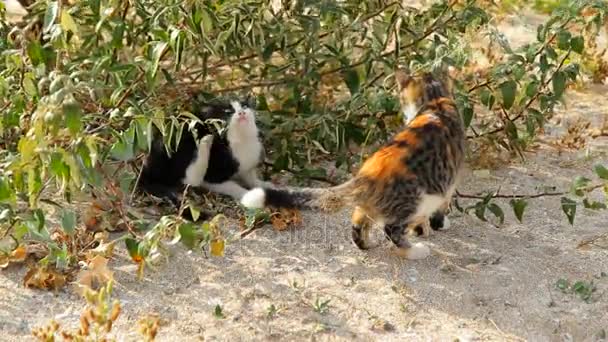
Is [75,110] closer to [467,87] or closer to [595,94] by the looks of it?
[467,87]

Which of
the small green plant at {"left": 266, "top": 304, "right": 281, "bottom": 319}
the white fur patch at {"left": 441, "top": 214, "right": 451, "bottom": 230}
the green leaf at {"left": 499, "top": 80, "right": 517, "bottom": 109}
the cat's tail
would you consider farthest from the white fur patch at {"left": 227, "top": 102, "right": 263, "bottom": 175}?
the green leaf at {"left": 499, "top": 80, "right": 517, "bottom": 109}

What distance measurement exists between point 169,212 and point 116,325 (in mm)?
1006

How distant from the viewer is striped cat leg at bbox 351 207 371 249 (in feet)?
14.3

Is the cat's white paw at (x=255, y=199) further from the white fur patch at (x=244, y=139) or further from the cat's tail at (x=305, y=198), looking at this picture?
the white fur patch at (x=244, y=139)

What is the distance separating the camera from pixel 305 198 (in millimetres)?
4230

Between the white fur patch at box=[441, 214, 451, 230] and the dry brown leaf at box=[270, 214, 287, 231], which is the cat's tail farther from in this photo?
the white fur patch at box=[441, 214, 451, 230]

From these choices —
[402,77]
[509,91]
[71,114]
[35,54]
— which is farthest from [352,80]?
[71,114]

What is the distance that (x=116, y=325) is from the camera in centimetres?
382

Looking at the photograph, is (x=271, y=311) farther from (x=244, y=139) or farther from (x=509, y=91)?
(x=509, y=91)

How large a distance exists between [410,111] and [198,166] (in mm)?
1043

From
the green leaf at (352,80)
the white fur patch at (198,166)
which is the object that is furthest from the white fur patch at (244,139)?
the green leaf at (352,80)

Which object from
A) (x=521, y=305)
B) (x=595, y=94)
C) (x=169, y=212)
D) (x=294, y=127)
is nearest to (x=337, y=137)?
(x=294, y=127)

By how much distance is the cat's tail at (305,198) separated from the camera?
418cm

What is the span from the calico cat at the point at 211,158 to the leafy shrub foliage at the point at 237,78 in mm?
127
